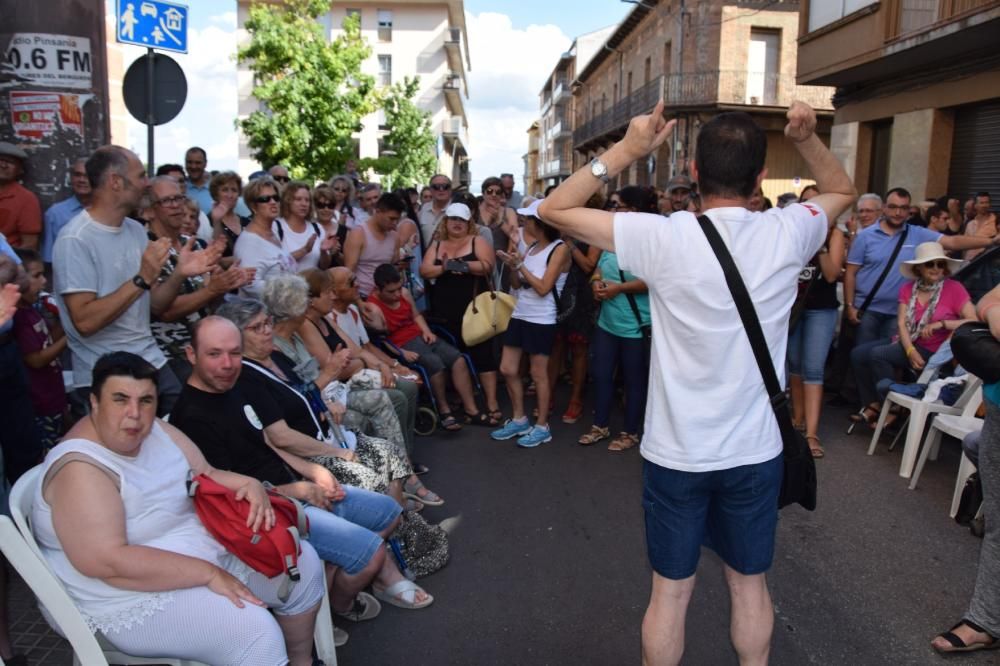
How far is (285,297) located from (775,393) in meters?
2.90

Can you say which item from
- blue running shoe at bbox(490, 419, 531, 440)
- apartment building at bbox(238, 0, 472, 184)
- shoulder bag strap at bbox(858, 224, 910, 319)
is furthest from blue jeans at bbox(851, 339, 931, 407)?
apartment building at bbox(238, 0, 472, 184)

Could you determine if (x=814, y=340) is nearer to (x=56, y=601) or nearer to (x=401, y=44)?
(x=56, y=601)

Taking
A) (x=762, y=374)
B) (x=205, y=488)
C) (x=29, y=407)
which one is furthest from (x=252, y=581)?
(x=762, y=374)

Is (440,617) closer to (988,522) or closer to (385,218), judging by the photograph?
(988,522)

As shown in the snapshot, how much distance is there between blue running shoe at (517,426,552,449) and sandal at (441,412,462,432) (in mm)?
618

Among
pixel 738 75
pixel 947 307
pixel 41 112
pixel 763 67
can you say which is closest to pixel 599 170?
pixel 41 112

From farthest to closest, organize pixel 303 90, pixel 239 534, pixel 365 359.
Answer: pixel 303 90, pixel 365 359, pixel 239 534

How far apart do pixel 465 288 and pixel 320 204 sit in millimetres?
1877

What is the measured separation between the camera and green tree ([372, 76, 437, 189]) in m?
31.1

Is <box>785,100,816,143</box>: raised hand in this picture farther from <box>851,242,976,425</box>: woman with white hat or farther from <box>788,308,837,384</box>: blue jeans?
<box>851,242,976,425</box>: woman with white hat

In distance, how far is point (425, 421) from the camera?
22.1 feet

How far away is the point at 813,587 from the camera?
13.1ft

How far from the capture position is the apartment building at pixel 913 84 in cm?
1122

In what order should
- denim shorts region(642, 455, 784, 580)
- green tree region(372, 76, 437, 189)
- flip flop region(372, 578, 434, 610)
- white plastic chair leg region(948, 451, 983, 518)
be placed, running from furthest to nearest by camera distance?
green tree region(372, 76, 437, 189) → white plastic chair leg region(948, 451, 983, 518) → flip flop region(372, 578, 434, 610) → denim shorts region(642, 455, 784, 580)
